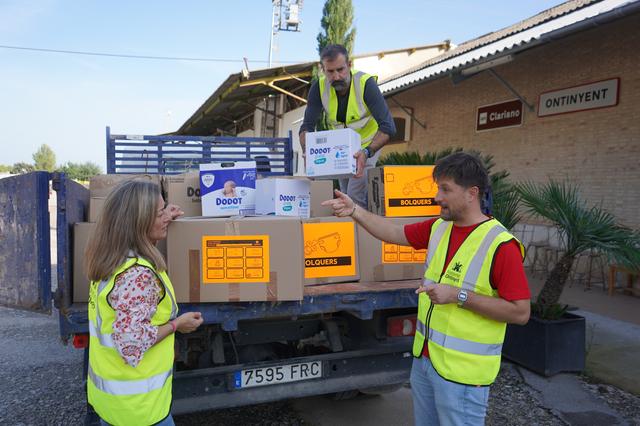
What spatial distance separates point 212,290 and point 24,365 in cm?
318

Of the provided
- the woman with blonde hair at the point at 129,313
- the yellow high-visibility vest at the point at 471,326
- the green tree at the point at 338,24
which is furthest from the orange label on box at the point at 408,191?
the green tree at the point at 338,24

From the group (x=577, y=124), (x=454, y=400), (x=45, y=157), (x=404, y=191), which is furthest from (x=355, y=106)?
(x=45, y=157)

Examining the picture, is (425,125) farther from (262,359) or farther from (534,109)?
(262,359)

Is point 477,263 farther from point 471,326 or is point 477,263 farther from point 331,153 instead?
point 331,153

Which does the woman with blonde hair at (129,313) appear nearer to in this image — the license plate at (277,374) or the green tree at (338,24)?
the license plate at (277,374)

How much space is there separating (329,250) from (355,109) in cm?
134

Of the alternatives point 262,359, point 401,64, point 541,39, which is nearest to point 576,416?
point 262,359

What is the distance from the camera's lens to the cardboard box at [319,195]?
10.7 ft

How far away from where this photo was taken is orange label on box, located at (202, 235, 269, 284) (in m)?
2.47

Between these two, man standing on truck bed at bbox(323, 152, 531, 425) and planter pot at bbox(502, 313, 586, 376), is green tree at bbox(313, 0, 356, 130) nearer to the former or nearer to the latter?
planter pot at bbox(502, 313, 586, 376)

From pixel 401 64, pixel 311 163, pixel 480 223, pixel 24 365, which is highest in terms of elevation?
pixel 401 64

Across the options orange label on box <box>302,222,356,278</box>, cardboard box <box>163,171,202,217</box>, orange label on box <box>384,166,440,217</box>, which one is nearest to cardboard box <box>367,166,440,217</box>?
orange label on box <box>384,166,440,217</box>

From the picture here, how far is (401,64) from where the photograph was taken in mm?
17312

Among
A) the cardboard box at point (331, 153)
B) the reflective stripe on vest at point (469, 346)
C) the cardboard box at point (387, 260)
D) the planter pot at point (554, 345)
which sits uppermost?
the cardboard box at point (331, 153)
